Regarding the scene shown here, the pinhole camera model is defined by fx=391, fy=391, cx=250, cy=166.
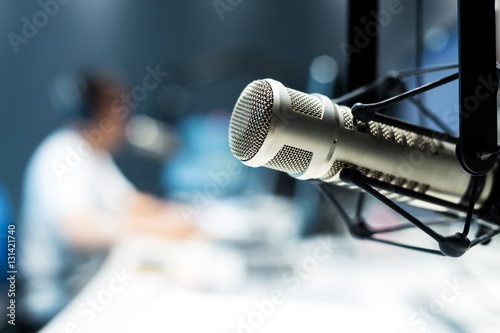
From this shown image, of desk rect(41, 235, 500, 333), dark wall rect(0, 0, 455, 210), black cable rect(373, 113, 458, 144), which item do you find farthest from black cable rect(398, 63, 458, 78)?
dark wall rect(0, 0, 455, 210)

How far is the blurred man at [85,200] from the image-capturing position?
1.43 meters

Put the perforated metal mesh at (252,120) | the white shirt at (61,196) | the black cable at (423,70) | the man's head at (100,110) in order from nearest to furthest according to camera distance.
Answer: the perforated metal mesh at (252,120) → the black cable at (423,70) → the white shirt at (61,196) → the man's head at (100,110)

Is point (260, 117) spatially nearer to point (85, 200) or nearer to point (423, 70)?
point (423, 70)

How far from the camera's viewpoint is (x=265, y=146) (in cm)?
40

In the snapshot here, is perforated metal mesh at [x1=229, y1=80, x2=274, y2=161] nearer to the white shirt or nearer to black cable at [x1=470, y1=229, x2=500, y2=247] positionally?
black cable at [x1=470, y1=229, x2=500, y2=247]

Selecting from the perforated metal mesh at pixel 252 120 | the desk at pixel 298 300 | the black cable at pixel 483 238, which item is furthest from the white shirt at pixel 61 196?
the black cable at pixel 483 238

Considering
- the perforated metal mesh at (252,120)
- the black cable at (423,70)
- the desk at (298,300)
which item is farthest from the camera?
the desk at (298,300)

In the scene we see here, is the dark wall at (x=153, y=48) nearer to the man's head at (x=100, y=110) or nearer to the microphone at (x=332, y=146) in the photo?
the man's head at (x=100, y=110)

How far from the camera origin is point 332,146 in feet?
1.37

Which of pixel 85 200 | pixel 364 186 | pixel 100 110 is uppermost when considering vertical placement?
pixel 364 186

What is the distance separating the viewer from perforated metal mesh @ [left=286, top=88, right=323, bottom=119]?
404 mm

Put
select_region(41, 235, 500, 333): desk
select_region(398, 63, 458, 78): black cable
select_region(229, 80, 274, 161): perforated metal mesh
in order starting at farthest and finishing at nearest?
select_region(41, 235, 500, 333): desk
select_region(398, 63, 458, 78): black cable
select_region(229, 80, 274, 161): perforated metal mesh

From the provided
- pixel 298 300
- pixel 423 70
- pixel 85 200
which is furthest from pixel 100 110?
pixel 423 70

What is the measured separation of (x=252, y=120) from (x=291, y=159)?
0.06 meters
